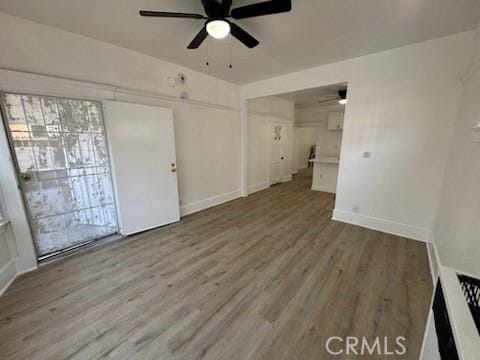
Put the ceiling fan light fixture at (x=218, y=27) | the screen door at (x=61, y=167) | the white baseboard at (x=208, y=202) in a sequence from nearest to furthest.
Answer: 1. the ceiling fan light fixture at (x=218, y=27)
2. the screen door at (x=61, y=167)
3. the white baseboard at (x=208, y=202)

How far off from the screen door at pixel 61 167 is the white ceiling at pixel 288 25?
91 centimetres

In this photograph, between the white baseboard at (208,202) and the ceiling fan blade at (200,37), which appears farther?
the white baseboard at (208,202)

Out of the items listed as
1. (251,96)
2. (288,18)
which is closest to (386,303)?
(288,18)

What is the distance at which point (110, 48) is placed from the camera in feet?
8.50

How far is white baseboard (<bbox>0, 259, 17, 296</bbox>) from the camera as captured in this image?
1.90m

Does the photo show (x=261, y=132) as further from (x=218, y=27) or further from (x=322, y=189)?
(x=218, y=27)

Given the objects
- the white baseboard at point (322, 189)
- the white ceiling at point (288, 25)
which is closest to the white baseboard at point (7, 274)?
the white ceiling at point (288, 25)

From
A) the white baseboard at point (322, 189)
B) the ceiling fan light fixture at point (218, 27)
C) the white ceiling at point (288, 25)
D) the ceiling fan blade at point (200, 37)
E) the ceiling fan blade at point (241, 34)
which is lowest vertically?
the white baseboard at point (322, 189)

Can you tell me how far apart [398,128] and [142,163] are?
3.81 m

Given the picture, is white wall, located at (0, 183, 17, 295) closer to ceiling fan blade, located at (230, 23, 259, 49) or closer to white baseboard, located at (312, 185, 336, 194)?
ceiling fan blade, located at (230, 23, 259, 49)

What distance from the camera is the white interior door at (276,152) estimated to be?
5789 mm

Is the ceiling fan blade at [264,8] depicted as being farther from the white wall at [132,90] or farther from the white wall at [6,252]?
the white wall at [6,252]

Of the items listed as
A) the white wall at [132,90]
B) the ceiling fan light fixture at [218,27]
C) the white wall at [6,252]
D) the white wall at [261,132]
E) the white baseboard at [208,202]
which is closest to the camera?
the ceiling fan light fixture at [218,27]

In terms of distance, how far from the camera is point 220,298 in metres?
1.79
